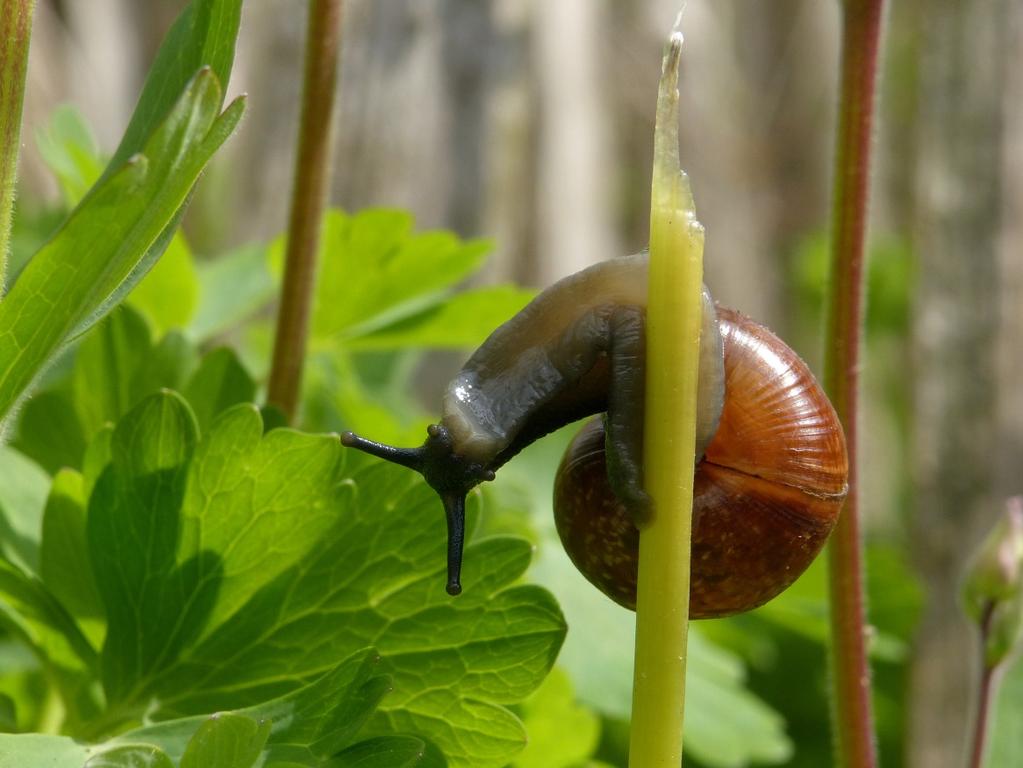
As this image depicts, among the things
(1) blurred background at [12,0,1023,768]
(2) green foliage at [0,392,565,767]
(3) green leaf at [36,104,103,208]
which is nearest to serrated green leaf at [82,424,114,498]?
(2) green foliage at [0,392,565,767]

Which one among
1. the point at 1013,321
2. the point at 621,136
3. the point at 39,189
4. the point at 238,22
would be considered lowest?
the point at 238,22

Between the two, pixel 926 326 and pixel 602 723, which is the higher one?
pixel 926 326

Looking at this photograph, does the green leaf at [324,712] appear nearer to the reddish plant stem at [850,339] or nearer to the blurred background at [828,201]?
the reddish plant stem at [850,339]

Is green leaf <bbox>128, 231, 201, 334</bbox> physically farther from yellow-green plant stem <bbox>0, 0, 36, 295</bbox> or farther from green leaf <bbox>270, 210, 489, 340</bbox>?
yellow-green plant stem <bbox>0, 0, 36, 295</bbox>

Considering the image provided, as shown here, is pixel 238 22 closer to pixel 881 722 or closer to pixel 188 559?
pixel 188 559

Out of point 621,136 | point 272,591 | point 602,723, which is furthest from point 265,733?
point 621,136

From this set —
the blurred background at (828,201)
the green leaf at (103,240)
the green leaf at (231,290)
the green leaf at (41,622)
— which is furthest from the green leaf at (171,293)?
the green leaf at (103,240)
